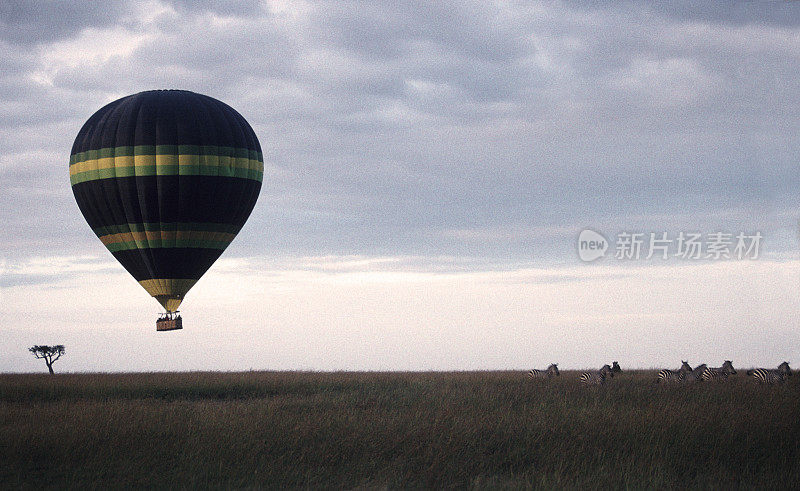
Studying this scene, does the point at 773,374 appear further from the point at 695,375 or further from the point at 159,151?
the point at 159,151

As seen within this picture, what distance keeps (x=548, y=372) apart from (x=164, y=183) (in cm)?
1650

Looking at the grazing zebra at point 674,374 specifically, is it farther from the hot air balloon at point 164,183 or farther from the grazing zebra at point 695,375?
the hot air balloon at point 164,183

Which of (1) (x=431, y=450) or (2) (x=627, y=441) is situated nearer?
(1) (x=431, y=450)

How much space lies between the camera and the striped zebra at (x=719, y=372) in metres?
27.8

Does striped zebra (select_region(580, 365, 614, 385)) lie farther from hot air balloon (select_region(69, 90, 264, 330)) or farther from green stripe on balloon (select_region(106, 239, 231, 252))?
green stripe on balloon (select_region(106, 239, 231, 252))

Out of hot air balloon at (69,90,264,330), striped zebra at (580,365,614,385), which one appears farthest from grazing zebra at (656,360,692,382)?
hot air balloon at (69,90,264,330)

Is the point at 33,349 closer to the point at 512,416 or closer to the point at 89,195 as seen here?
the point at 89,195

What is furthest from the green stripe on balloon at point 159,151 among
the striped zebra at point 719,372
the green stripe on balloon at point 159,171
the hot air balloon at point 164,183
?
the striped zebra at point 719,372

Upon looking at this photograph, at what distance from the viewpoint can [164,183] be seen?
29.4m

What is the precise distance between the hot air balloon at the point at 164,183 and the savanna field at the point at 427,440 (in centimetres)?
621

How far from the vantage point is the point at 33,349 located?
50.2 meters

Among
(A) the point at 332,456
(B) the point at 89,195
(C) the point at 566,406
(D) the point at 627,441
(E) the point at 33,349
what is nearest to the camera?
(A) the point at 332,456

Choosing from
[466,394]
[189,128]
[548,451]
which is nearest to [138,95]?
[189,128]

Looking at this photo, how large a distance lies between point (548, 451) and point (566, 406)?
17.6 feet
